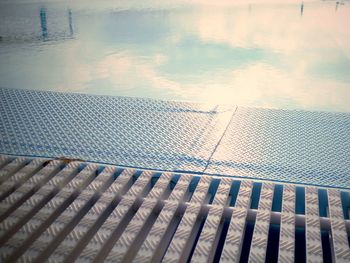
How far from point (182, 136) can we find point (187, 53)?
2.59 m

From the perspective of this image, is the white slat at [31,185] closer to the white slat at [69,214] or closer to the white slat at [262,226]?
the white slat at [69,214]

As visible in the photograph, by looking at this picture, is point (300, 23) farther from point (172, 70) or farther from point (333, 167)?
point (333, 167)

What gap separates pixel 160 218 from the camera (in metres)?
1.54

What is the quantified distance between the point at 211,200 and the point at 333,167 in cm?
67

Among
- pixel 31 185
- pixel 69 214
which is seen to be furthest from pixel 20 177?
pixel 69 214

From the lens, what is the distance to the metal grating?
1.37 m

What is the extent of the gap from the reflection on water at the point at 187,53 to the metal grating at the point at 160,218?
4.53 ft

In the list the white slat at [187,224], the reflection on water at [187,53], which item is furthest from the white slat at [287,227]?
the reflection on water at [187,53]

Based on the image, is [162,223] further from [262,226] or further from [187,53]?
[187,53]

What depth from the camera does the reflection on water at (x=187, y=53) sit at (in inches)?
132

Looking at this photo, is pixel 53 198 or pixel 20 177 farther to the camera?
pixel 20 177

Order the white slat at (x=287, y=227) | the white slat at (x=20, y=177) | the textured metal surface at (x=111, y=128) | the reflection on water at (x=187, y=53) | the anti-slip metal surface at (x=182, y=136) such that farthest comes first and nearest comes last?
the reflection on water at (x=187, y=53) < the textured metal surface at (x=111, y=128) < the anti-slip metal surface at (x=182, y=136) < the white slat at (x=20, y=177) < the white slat at (x=287, y=227)

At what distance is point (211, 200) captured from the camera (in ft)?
5.84

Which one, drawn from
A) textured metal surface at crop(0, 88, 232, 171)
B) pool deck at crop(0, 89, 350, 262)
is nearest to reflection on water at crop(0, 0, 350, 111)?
textured metal surface at crop(0, 88, 232, 171)
